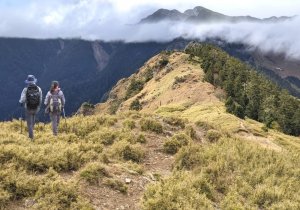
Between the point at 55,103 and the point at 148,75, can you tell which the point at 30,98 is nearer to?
the point at 55,103

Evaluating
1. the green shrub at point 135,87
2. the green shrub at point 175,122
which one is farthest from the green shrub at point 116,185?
the green shrub at point 135,87

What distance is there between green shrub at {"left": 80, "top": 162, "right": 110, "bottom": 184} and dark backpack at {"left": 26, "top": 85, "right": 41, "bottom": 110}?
641 cm

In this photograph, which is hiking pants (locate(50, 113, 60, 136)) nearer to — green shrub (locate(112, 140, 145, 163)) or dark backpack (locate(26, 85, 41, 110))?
dark backpack (locate(26, 85, 41, 110))

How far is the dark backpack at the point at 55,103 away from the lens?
2673cm

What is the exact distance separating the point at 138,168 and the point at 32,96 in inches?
274

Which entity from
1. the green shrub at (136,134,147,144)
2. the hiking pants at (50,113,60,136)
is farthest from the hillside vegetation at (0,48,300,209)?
the hiking pants at (50,113,60,136)

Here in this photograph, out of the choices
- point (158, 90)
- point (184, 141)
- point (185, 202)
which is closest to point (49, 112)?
point (184, 141)

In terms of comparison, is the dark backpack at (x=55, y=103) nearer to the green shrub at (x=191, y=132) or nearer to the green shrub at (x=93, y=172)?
the green shrub at (x=191, y=132)

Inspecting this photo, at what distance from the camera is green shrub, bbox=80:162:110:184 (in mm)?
18734

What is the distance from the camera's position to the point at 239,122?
64.5 meters

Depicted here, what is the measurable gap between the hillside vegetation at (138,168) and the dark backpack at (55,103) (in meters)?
1.37

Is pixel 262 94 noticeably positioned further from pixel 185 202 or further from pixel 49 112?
pixel 185 202

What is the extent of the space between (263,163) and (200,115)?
46.6 m

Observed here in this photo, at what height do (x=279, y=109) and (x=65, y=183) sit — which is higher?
(x=65, y=183)
